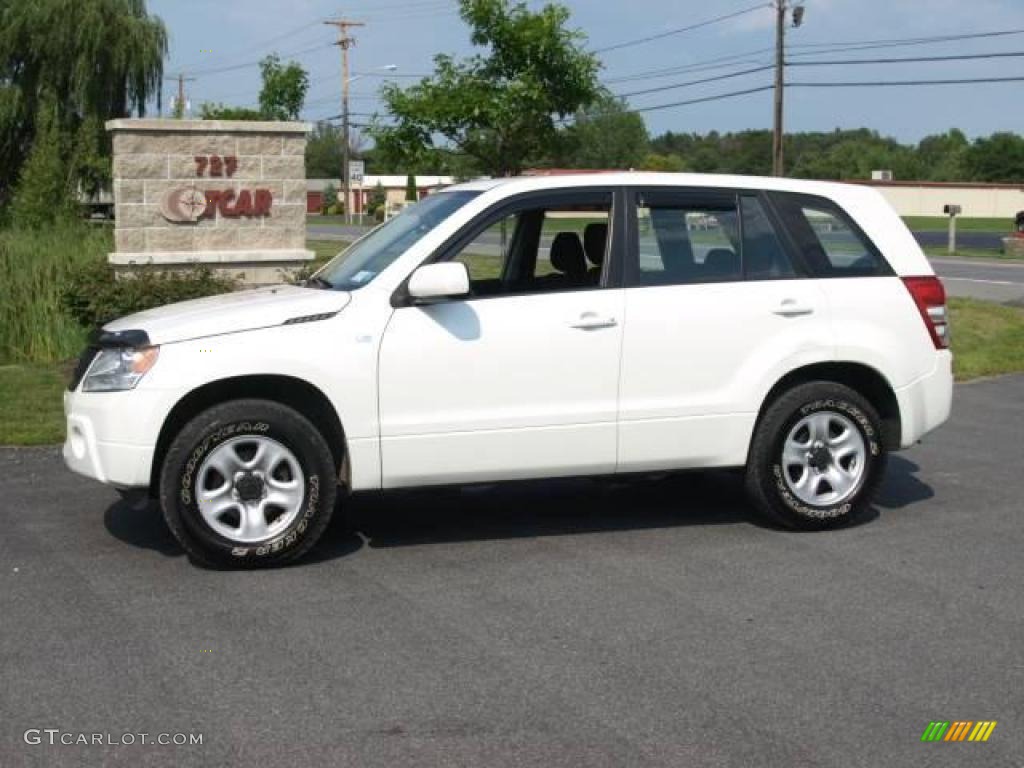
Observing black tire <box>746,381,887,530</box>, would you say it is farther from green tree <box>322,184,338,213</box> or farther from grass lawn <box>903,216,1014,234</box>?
green tree <box>322,184,338,213</box>

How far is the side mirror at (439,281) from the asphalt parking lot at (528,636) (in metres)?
1.31

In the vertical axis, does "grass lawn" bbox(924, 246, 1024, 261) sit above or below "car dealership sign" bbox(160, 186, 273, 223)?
below

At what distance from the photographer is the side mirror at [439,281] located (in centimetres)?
634

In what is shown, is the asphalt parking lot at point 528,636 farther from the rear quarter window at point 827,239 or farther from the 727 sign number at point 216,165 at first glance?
the 727 sign number at point 216,165

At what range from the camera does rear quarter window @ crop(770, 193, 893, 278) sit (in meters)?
7.21

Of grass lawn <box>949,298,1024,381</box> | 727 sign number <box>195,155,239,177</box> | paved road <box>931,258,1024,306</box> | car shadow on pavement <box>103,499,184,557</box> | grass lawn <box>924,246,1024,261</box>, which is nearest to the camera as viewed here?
car shadow on pavement <box>103,499,184,557</box>

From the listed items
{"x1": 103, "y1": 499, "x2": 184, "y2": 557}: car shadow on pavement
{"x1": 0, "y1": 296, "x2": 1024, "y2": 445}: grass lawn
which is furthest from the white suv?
{"x1": 0, "y1": 296, "x2": 1024, "y2": 445}: grass lawn

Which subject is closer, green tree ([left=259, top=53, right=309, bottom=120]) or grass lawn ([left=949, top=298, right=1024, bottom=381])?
grass lawn ([left=949, top=298, right=1024, bottom=381])

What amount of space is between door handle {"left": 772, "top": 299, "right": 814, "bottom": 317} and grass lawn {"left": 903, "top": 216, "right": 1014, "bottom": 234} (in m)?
60.1

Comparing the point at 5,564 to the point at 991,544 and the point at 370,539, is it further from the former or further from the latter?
the point at 991,544

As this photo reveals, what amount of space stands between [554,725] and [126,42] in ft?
79.9

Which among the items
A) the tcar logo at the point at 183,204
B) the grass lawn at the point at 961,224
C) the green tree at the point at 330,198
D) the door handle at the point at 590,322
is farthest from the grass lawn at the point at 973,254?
the green tree at the point at 330,198

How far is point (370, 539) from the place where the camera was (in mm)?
7020

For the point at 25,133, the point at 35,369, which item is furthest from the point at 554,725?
the point at 25,133
